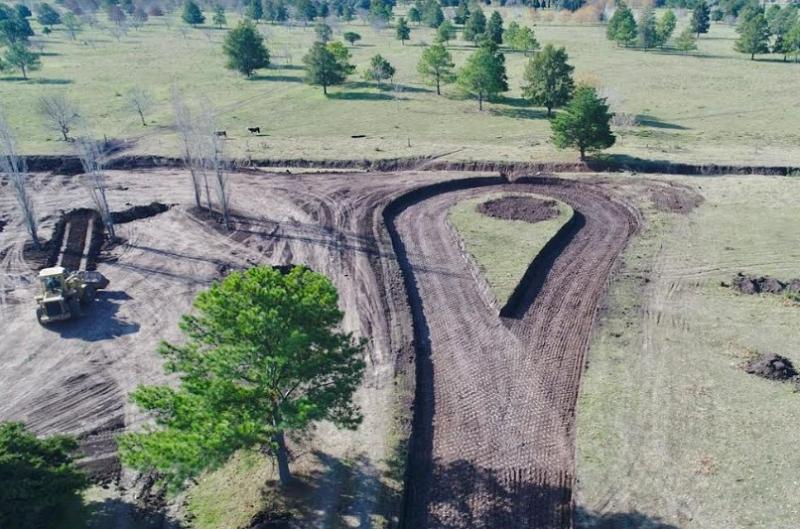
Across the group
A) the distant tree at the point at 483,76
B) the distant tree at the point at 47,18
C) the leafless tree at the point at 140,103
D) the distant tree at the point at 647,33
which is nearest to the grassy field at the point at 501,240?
the distant tree at the point at 483,76

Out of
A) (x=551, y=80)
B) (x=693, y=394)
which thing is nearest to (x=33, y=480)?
(x=693, y=394)

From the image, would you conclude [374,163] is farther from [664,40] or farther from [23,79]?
[664,40]

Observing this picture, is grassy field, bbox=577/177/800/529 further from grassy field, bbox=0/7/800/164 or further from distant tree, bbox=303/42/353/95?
distant tree, bbox=303/42/353/95

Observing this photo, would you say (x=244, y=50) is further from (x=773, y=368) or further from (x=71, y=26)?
(x=773, y=368)

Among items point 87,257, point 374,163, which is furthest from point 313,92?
point 87,257

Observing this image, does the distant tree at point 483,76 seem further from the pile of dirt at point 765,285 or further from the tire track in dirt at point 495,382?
the pile of dirt at point 765,285

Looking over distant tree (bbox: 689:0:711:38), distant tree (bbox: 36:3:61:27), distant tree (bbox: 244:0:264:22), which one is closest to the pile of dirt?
distant tree (bbox: 689:0:711:38)
